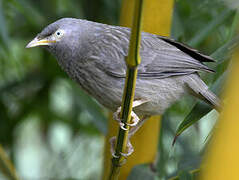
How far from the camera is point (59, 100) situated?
4.35 meters

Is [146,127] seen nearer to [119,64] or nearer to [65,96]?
[119,64]

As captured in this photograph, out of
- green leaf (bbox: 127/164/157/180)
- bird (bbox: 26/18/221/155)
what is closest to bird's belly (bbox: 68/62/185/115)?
bird (bbox: 26/18/221/155)

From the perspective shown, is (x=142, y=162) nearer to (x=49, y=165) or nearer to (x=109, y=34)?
(x=109, y=34)

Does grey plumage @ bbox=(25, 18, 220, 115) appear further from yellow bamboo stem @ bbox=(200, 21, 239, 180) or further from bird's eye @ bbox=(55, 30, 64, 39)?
yellow bamboo stem @ bbox=(200, 21, 239, 180)

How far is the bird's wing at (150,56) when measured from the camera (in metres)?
2.32

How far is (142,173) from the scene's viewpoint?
88.4 inches

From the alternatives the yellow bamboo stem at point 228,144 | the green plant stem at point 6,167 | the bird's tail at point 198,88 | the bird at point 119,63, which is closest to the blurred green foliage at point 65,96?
the bird's tail at point 198,88

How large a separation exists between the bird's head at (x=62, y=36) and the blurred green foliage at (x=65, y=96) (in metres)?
0.43

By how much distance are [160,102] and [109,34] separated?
503 millimetres

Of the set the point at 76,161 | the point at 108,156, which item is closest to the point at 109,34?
the point at 108,156

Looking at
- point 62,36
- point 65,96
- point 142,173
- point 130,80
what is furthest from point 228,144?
point 65,96

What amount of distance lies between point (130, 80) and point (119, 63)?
922 millimetres

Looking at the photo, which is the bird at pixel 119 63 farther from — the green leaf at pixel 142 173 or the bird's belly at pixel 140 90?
the green leaf at pixel 142 173

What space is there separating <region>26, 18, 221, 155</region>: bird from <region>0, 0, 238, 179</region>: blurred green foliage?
0.16 meters
